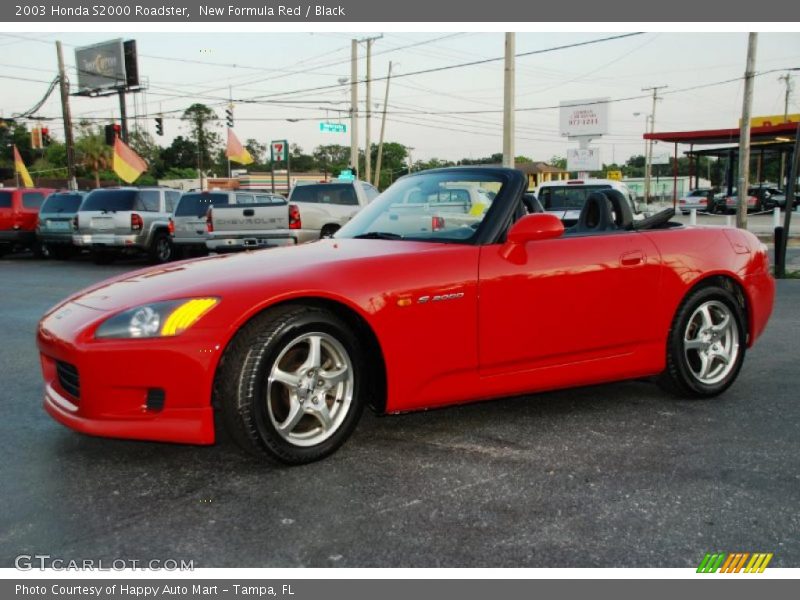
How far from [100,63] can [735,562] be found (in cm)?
6378

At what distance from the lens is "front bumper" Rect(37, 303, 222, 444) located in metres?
3.19

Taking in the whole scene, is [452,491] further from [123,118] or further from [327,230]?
[123,118]

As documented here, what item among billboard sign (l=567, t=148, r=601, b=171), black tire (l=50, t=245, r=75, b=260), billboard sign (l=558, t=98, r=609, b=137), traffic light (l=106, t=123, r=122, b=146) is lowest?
black tire (l=50, t=245, r=75, b=260)

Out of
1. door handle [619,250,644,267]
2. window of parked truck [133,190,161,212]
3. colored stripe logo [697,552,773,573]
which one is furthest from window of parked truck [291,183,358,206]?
colored stripe logo [697,552,773,573]

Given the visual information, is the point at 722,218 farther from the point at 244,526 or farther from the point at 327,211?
the point at 244,526

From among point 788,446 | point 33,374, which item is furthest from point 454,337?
point 33,374

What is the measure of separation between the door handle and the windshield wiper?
1.30m

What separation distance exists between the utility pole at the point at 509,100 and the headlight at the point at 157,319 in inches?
792

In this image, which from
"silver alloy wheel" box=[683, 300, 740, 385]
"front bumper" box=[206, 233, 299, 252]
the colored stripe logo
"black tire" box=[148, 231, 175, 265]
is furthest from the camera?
"black tire" box=[148, 231, 175, 265]

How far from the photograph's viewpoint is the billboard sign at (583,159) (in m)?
35.7

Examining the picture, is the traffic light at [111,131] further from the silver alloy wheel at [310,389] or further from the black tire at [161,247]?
the silver alloy wheel at [310,389]

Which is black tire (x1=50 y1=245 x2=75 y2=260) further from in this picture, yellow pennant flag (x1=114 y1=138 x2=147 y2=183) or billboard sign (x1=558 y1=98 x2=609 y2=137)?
billboard sign (x1=558 y1=98 x2=609 y2=137)

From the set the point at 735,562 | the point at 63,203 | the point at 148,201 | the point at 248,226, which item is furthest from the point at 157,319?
the point at 63,203

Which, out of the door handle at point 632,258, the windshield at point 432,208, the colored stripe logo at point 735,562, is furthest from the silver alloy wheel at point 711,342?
the colored stripe logo at point 735,562
